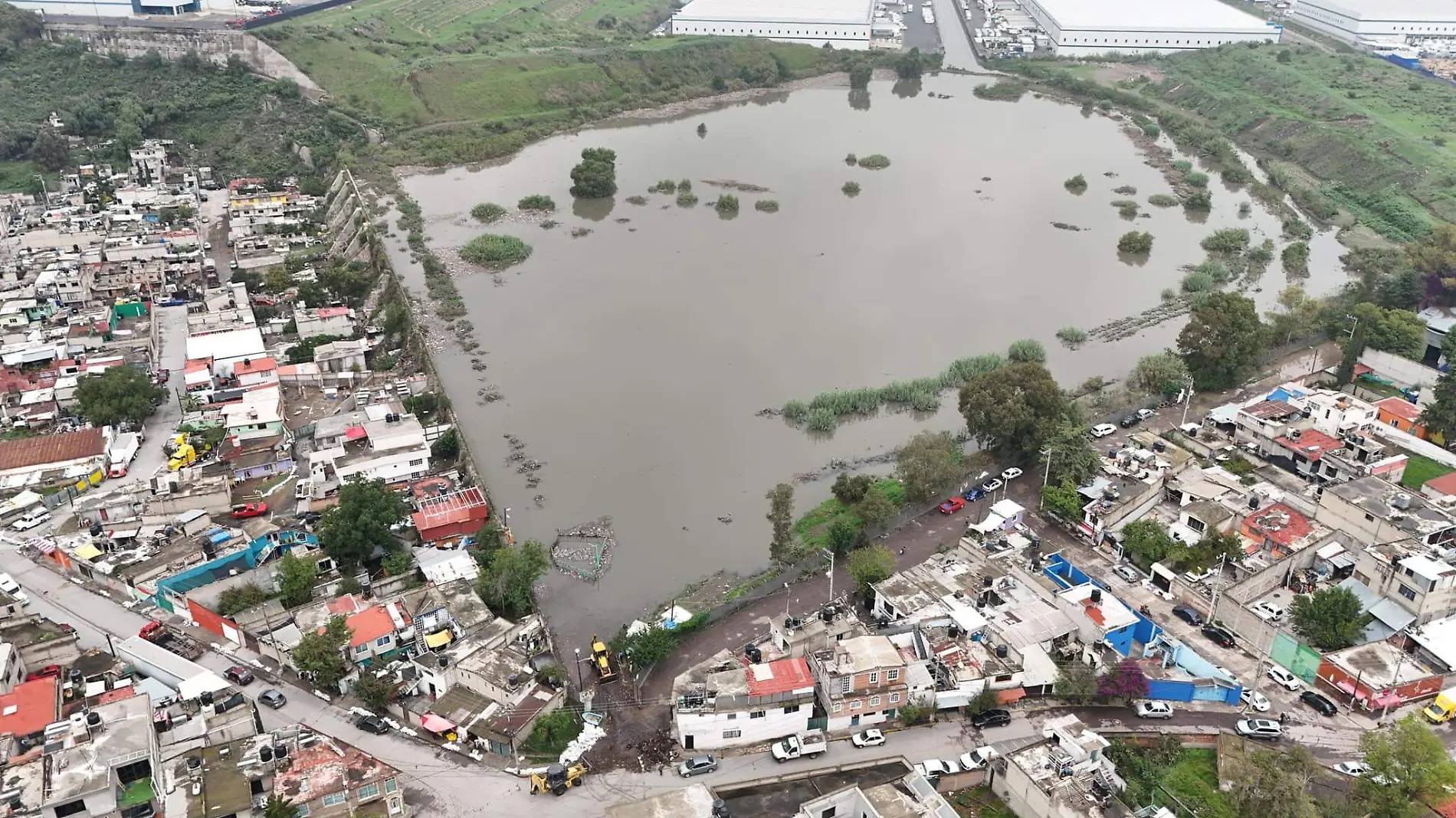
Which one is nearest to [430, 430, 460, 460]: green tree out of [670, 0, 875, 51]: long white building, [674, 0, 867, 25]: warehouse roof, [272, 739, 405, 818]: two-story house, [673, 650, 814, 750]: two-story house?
[272, 739, 405, 818]: two-story house

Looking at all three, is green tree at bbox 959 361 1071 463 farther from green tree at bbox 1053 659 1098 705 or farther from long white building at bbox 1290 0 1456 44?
long white building at bbox 1290 0 1456 44

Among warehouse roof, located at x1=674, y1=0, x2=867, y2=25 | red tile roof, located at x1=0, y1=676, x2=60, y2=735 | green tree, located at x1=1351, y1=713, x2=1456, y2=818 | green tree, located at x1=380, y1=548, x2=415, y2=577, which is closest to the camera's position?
green tree, located at x1=1351, y1=713, x2=1456, y2=818

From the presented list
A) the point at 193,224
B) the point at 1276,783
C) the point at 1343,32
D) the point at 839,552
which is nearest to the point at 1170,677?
the point at 1276,783

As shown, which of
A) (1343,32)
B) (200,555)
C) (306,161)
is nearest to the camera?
(200,555)

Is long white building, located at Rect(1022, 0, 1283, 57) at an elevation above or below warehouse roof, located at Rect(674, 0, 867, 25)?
below

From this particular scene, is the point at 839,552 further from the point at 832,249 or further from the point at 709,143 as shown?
the point at 709,143

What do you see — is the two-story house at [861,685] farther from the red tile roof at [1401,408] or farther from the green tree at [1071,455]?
the red tile roof at [1401,408]

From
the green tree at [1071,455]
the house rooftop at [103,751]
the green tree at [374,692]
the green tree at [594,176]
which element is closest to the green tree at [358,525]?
the green tree at [374,692]
